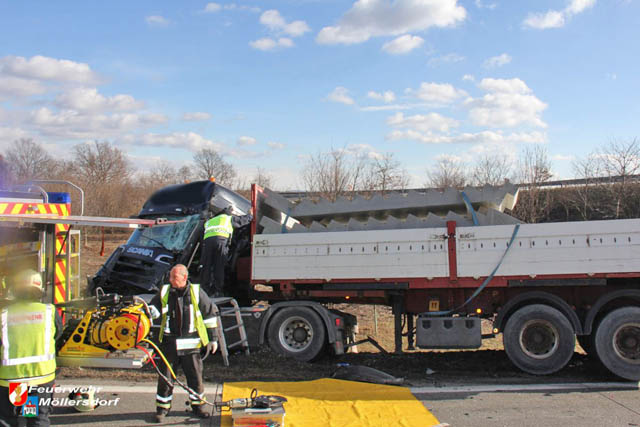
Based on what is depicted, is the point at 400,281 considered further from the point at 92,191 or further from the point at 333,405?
the point at 92,191

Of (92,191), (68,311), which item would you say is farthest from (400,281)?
(92,191)

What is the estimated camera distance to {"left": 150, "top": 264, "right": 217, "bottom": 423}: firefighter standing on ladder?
6070 millimetres

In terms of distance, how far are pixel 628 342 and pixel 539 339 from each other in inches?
46.3

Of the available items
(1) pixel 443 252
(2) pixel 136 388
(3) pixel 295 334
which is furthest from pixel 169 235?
(1) pixel 443 252

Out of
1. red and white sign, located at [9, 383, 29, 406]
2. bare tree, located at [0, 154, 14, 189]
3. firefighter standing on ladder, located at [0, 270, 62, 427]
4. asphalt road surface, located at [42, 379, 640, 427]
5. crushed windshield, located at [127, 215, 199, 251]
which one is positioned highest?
bare tree, located at [0, 154, 14, 189]

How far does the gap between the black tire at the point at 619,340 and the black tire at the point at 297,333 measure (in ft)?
13.4

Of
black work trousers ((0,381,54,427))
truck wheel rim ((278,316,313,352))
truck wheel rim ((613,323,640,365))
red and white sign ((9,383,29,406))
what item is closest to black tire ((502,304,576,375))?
truck wheel rim ((613,323,640,365))

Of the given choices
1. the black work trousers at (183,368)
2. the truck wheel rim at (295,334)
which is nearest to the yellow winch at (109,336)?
the black work trousers at (183,368)

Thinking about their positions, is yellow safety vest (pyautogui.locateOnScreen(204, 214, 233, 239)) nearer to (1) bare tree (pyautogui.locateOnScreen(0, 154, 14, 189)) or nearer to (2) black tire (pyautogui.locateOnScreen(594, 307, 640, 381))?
(1) bare tree (pyautogui.locateOnScreen(0, 154, 14, 189))

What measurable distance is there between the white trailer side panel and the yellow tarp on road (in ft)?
6.29

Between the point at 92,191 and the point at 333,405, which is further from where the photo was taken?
the point at 92,191

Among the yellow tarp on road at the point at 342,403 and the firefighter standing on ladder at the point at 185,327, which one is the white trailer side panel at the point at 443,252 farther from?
the firefighter standing on ladder at the point at 185,327

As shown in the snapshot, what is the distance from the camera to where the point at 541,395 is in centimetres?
700

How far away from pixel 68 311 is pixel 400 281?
473 cm
